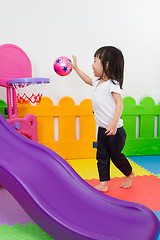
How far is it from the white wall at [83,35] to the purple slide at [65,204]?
1.04m

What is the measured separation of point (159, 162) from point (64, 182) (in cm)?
123

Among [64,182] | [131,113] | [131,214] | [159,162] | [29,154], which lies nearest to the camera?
[131,214]

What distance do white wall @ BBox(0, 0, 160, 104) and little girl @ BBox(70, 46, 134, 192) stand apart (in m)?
0.71

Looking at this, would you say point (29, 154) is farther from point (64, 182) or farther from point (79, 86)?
point (79, 86)

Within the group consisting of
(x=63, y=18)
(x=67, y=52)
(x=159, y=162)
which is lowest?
(x=159, y=162)

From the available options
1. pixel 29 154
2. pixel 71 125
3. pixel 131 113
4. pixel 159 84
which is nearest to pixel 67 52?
pixel 71 125

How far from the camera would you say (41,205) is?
95cm

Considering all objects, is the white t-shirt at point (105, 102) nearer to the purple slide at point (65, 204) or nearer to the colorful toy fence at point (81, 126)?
the purple slide at point (65, 204)

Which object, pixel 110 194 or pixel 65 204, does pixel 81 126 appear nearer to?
pixel 110 194

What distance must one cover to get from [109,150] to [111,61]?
20.6 inches

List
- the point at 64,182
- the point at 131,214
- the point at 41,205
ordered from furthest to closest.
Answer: the point at 64,182 < the point at 131,214 < the point at 41,205

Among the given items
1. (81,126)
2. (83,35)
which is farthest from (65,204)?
(83,35)

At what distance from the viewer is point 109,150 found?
158 cm

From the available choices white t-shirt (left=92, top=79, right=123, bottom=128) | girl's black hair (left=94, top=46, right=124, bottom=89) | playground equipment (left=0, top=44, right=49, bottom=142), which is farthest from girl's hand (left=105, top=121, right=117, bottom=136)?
playground equipment (left=0, top=44, right=49, bottom=142)
